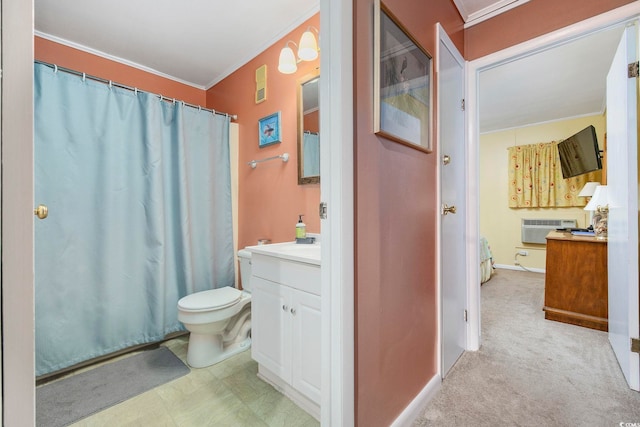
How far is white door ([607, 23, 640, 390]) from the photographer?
1.47m

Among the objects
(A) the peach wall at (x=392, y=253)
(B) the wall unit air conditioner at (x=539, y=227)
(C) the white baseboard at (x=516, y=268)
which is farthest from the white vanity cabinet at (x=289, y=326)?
(B) the wall unit air conditioner at (x=539, y=227)

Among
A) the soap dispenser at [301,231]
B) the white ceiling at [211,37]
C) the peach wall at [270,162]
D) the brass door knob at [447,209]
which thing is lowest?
the soap dispenser at [301,231]

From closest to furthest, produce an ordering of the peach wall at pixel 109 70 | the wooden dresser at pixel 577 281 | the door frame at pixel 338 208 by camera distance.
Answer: the door frame at pixel 338 208
the peach wall at pixel 109 70
the wooden dresser at pixel 577 281

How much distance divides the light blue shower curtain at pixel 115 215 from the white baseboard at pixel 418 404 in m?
1.83

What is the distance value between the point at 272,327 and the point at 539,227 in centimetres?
480

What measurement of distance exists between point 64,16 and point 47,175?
1.20 metres

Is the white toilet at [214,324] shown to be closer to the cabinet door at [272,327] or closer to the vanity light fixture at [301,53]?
the cabinet door at [272,327]

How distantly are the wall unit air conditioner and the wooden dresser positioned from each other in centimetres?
216

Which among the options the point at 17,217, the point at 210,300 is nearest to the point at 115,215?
the point at 210,300

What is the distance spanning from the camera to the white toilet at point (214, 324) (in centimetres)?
175

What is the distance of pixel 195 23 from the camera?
205cm

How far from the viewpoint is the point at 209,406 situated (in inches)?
56.9

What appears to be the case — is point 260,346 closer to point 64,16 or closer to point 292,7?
point 292,7

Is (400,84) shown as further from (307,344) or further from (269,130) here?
(269,130)
